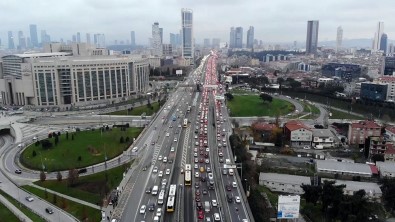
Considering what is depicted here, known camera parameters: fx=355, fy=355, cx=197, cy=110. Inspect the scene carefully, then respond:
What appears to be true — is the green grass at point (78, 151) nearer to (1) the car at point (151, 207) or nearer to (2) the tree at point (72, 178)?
(2) the tree at point (72, 178)

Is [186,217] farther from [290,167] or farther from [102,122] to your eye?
[102,122]

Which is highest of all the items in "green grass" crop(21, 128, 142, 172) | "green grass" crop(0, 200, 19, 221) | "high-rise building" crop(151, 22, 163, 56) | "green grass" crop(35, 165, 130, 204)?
"high-rise building" crop(151, 22, 163, 56)

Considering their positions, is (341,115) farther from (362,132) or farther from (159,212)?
(159,212)

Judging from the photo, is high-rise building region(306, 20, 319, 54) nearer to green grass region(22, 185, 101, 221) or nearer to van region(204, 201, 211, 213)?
van region(204, 201, 211, 213)

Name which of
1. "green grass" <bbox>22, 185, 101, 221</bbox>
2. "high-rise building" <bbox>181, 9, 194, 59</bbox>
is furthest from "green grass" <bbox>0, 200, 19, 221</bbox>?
"high-rise building" <bbox>181, 9, 194, 59</bbox>

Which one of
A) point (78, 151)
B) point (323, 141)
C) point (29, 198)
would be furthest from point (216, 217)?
point (323, 141)

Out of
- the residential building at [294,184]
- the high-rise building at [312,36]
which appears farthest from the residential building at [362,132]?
the high-rise building at [312,36]

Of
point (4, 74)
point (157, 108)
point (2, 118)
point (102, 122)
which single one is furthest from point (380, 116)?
point (4, 74)
